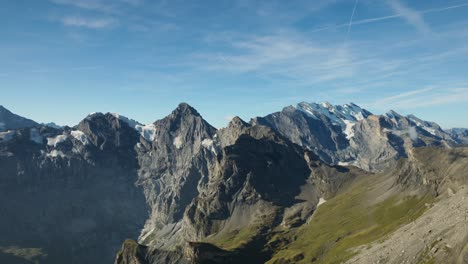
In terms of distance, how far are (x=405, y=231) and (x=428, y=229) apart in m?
21.8

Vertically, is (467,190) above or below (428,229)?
above

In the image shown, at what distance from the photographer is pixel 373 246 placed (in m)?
186

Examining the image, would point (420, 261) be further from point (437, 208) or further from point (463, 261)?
point (437, 208)

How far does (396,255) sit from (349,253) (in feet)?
157

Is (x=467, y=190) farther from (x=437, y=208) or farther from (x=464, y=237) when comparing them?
(x=464, y=237)

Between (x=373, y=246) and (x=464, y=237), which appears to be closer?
(x=464, y=237)

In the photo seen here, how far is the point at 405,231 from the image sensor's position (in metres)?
179

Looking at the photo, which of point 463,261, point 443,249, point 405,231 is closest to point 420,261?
point 443,249

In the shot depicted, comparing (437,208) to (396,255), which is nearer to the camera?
(396,255)

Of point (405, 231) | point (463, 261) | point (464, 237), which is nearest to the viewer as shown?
point (463, 261)

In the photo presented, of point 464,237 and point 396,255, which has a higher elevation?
point 464,237

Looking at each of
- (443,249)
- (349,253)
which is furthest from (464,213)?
(349,253)

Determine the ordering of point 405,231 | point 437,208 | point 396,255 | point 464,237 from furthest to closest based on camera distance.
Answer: point 437,208 → point 405,231 → point 396,255 → point 464,237

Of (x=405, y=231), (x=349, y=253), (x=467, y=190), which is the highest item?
(x=467, y=190)
